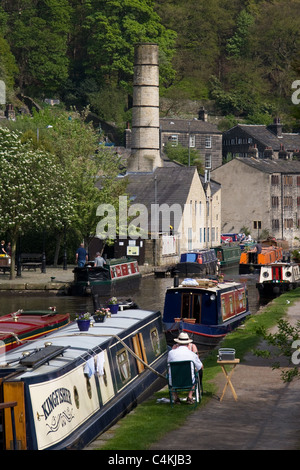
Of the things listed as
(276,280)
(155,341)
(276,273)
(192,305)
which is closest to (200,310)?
(192,305)

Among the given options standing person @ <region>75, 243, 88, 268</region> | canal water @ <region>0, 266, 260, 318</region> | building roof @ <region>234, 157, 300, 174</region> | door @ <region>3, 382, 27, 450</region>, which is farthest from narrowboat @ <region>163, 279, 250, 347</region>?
building roof @ <region>234, 157, 300, 174</region>

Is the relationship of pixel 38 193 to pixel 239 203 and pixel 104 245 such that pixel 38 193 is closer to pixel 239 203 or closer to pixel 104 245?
pixel 104 245

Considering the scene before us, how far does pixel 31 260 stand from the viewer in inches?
2178

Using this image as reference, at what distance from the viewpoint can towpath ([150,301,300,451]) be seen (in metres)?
14.7

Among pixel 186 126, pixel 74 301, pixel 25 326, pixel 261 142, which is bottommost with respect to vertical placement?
pixel 74 301

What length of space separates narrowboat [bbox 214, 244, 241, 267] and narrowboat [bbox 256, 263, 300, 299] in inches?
718

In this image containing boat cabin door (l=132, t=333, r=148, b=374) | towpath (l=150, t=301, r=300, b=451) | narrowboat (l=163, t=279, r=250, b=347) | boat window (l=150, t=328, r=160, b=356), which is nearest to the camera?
towpath (l=150, t=301, r=300, b=451)

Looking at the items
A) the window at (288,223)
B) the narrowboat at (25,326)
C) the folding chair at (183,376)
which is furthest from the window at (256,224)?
the folding chair at (183,376)

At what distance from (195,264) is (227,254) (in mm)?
9825

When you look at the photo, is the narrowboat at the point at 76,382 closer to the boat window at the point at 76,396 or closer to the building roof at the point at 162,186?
the boat window at the point at 76,396

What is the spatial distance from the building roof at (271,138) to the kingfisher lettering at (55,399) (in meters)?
→ 91.0

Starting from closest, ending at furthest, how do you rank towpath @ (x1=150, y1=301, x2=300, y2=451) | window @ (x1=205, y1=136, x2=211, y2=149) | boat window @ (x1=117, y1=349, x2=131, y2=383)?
towpath @ (x1=150, y1=301, x2=300, y2=451)
boat window @ (x1=117, y1=349, x2=131, y2=383)
window @ (x1=205, y1=136, x2=211, y2=149)

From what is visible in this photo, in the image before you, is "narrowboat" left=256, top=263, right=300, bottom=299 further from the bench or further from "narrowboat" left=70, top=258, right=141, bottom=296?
the bench

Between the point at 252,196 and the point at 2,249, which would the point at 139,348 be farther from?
the point at 252,196
